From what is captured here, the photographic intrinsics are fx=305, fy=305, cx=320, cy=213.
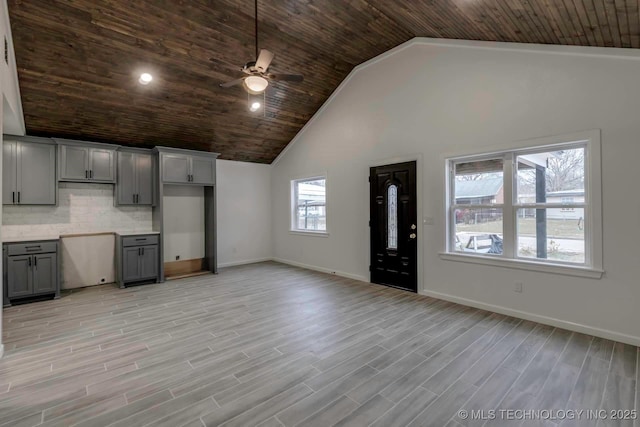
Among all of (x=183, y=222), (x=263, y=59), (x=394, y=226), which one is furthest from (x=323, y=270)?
(x=263, y=59)

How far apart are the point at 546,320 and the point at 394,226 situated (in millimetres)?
2342

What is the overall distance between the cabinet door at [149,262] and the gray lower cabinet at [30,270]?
3.88 feet

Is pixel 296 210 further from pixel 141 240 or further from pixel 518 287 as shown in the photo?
pixel 518 287

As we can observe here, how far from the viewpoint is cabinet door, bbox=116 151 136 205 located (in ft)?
18.2

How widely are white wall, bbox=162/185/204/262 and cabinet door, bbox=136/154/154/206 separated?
44 cm

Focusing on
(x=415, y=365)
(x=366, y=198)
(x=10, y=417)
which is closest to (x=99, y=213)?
(x=10, y=417)

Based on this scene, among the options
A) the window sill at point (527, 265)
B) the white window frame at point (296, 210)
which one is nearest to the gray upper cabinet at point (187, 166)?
the white window frame at point (296, 210)

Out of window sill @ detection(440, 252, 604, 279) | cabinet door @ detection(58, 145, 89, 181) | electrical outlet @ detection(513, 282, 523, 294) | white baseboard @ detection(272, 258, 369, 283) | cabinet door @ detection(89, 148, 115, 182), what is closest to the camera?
window sill @ detection(440, 252, 604, 279)

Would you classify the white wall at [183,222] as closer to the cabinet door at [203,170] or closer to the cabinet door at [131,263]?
the cabinet door at [203,170]

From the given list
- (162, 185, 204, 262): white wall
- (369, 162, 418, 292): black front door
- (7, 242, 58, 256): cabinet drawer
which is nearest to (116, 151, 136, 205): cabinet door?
(162, 185, 204, 262): white wall

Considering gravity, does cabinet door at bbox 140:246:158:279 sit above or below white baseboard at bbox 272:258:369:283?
above

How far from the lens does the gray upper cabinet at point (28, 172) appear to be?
4.59 metres

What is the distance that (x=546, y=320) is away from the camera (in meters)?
3.54

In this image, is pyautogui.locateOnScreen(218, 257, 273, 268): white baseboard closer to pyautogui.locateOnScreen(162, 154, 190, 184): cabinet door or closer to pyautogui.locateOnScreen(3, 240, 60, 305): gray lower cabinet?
pyautogui.locateOnScreen(162, 154, 190, 184): cabinet door
